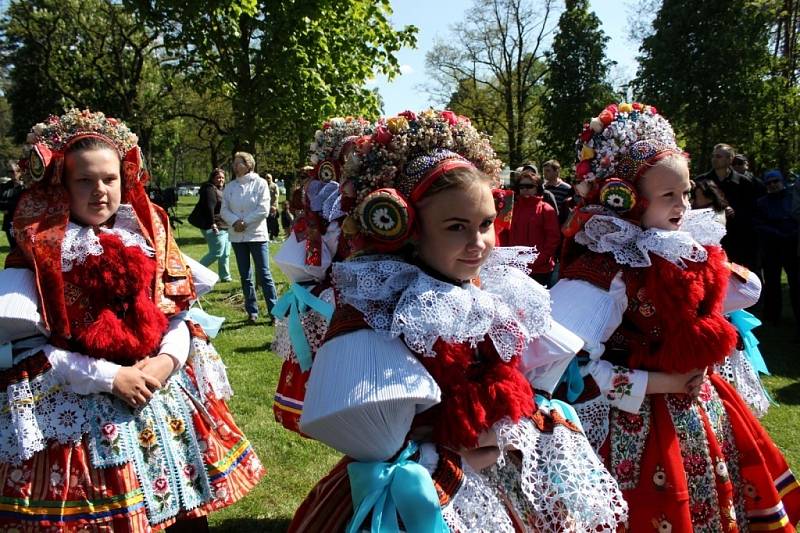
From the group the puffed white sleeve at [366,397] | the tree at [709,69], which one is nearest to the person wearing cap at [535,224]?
the puffed white sleeve at [366,397]

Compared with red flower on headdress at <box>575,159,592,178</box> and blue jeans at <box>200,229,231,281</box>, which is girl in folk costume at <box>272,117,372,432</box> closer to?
red flower on headdress at <box>575,159,592,178</box>

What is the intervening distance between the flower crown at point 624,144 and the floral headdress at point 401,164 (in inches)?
36.8

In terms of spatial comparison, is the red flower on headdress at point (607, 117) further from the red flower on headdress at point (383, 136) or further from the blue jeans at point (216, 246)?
the blue jeans at point (216, 246)

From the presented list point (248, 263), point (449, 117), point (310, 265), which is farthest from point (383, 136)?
point (248, 263)

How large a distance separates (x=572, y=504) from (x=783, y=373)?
17.8 feet

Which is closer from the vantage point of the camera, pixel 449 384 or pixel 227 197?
pixel 449 384

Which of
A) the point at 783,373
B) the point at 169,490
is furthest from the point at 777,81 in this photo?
the point at 169,490

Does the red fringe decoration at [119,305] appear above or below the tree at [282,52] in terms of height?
below

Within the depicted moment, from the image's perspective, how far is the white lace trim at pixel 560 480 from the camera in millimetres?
1757

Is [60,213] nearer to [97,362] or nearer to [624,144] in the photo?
[97,362]

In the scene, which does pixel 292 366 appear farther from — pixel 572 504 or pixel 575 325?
pixel 572 504

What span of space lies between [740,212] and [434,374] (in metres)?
7.22

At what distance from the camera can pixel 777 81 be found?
1400cm

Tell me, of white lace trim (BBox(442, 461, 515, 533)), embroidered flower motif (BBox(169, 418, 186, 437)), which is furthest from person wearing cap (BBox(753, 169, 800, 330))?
embroidered flower motif (BBox(169, 418, 186, 437))
